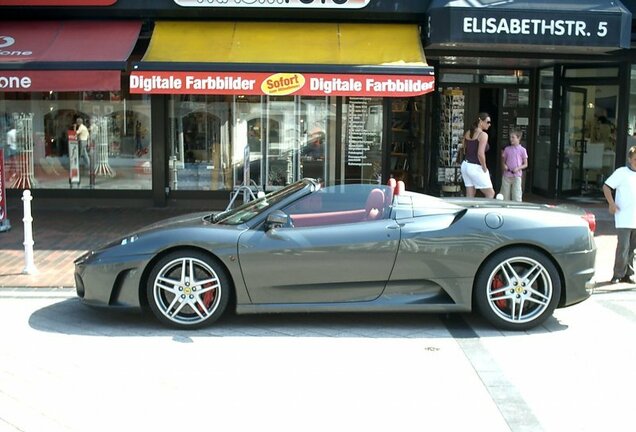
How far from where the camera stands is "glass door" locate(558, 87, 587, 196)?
14312mm

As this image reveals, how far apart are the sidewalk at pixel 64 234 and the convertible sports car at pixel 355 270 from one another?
7.09 ft

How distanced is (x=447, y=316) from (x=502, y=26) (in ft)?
20.1

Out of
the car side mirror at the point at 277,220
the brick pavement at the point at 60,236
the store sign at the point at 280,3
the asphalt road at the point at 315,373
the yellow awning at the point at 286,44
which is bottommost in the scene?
the asphalt road at the point at 315,373

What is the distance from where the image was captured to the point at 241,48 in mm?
11609

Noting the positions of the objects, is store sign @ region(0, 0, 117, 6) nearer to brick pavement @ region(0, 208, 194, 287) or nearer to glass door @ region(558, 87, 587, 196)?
brick pavement @ region(0, 208, 194, 287)

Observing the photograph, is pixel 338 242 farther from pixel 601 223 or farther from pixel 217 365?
pixel 601 223

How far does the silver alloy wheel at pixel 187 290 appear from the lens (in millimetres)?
5957

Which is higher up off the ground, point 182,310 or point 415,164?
point 415,164

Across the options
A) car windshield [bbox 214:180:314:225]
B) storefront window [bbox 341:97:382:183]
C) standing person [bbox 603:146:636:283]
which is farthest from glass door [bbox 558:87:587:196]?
car windshield [bbox 214:180:314:225]

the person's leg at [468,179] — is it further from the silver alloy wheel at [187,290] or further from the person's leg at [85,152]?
the person's leg at [85,152]

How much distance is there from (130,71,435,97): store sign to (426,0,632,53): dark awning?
1.05m

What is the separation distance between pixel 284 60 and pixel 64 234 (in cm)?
427

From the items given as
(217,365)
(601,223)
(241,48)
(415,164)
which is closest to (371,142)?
(415,164)

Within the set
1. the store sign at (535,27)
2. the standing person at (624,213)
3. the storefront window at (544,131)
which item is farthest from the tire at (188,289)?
the storefront window at (544,131)
